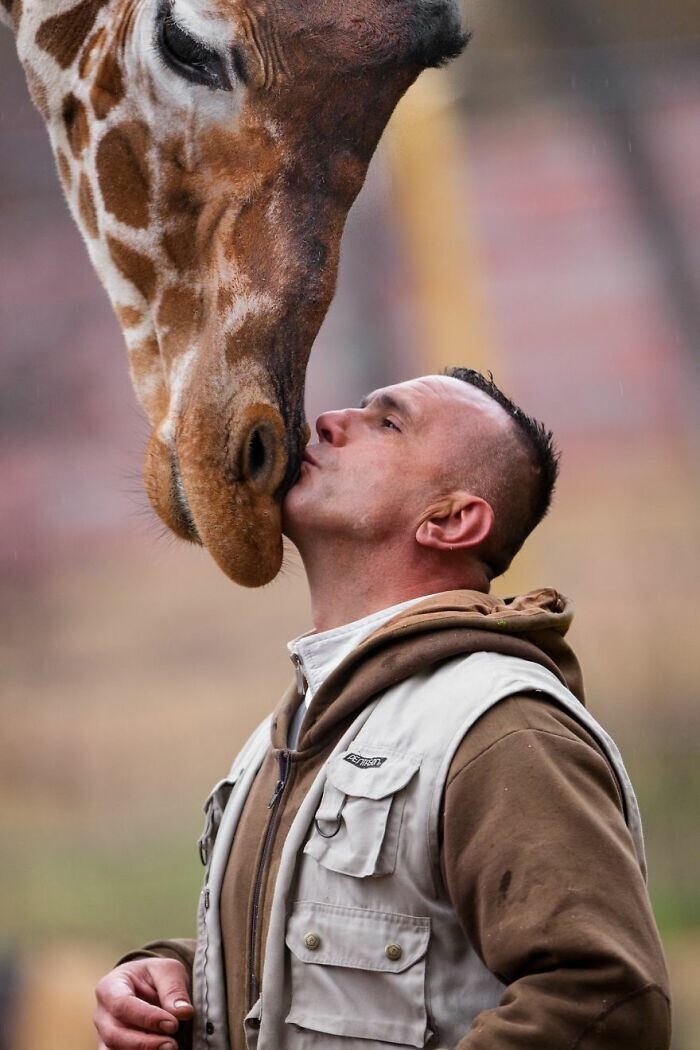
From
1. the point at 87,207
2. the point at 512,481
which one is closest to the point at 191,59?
the point at 87,207

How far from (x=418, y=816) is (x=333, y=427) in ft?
1.34

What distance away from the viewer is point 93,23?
4.08ft

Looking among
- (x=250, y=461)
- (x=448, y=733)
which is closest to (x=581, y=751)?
(x=448, y=733)

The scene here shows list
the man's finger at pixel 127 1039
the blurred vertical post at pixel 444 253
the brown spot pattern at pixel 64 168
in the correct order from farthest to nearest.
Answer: the blurred vertical post at pixel 444 253 → the brown spot pattern at pixel 64 168 → the man's finger at pixel 127 1039

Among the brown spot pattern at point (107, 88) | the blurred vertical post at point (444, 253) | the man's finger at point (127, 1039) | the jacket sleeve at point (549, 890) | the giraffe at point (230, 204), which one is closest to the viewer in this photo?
the jacket sleeve at point (549, 890)

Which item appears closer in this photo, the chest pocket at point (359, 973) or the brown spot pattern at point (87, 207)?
the chest pocket at point (359, 973)

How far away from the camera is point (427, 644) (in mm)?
849

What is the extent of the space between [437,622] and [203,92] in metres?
0.61

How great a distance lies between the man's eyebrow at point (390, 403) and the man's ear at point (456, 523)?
0.09 metres

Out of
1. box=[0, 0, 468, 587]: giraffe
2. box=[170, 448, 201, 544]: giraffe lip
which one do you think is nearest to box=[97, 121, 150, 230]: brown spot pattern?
box=[0, 0, 468, 587]: giraffe

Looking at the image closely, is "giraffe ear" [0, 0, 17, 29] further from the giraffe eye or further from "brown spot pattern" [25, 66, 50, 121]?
the giraffe eye

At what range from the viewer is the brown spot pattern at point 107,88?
1.20 meters

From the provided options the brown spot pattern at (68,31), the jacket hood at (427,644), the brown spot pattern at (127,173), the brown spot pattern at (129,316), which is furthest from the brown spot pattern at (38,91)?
the jacket hood at (427,644)

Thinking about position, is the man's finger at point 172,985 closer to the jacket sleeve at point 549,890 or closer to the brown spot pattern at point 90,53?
the jacket sleeve at point 549,890
